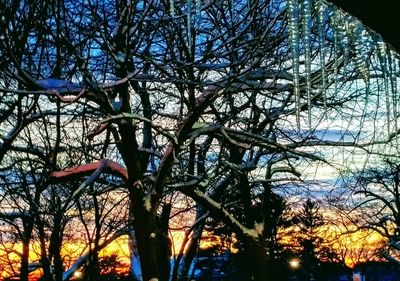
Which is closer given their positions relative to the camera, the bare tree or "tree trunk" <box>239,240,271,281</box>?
the bare tree

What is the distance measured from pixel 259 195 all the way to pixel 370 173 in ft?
21.0

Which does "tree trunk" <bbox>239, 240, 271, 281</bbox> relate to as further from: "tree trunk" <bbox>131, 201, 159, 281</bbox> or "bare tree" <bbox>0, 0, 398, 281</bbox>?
"tree trunk" <bbox>131, 201, 159, 281</bbox>

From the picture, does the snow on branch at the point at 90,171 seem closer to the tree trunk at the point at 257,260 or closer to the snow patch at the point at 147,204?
the snow patch at the point at 147,204

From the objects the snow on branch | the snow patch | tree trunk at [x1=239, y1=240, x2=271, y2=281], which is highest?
the snow on branch

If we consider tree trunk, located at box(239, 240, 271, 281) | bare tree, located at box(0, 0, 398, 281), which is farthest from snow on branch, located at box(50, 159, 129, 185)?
tree trunk, located at box(239, 240, 271, 281)

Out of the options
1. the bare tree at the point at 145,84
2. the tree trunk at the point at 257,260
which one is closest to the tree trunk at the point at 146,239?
the bare tree at the point at 145,84

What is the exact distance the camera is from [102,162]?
9.17 metres

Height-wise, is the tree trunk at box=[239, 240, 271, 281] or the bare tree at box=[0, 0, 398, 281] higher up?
the bare tree at box=[0, 0, 398, 281]

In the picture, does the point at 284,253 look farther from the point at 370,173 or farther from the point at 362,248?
the point at 370,173

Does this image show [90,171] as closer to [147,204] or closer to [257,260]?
[147,204]

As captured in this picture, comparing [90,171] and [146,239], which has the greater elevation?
[90,171]

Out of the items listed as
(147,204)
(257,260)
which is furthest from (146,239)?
(257,260)

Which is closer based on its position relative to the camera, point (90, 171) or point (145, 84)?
point (90, 171)


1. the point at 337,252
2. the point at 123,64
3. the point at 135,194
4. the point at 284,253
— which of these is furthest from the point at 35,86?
the point at 337,252
